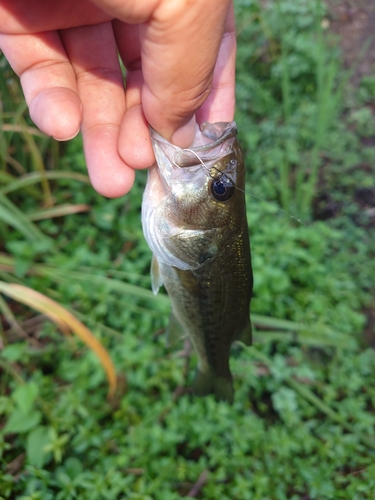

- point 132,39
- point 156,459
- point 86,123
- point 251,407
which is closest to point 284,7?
point 132,39

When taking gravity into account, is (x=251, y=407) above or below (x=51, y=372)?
below

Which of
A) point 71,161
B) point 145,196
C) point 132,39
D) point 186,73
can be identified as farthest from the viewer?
point 71,161

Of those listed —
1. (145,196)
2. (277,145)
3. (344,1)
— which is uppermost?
(344,1)

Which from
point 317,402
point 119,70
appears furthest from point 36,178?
point 317,402

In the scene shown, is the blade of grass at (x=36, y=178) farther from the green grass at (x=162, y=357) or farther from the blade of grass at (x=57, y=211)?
the blade of grass at (x=57, y=211)

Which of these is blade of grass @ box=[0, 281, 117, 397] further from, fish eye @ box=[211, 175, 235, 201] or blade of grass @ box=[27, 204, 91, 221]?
fish eye @ box=[211, 175, 235, 201]

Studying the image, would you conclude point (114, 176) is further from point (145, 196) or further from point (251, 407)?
point (251, 407)

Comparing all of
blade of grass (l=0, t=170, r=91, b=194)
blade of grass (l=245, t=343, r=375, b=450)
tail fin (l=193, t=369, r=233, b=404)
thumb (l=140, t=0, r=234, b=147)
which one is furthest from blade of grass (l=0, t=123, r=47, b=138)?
blade of grass (l=245, t=343, r=375, b=450)

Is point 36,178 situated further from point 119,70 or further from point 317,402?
point 317,402
